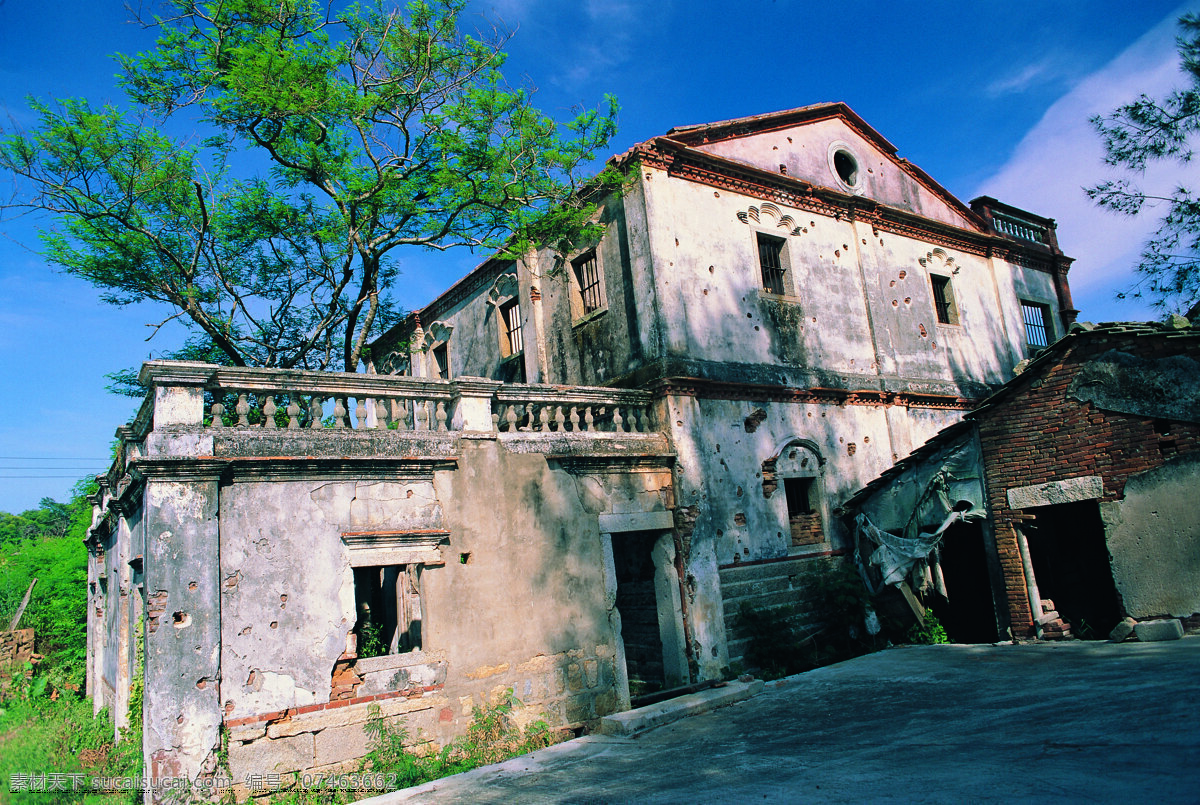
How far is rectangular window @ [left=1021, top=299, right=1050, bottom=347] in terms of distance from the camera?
17.3 meters

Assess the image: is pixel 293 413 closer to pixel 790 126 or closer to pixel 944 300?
pixel 790 126

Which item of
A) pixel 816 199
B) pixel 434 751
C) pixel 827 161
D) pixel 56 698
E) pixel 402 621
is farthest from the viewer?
pixel 827 161

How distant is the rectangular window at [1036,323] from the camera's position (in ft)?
56.7

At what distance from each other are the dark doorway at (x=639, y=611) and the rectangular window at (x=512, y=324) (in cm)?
547

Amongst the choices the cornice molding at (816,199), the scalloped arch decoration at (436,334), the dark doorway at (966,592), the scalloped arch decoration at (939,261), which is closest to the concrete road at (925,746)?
the dark doorway at (966,592)

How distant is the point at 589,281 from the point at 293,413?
6.23 meters

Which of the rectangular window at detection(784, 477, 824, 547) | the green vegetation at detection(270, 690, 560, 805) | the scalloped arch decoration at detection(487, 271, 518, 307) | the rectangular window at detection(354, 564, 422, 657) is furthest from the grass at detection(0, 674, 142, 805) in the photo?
the scalloped arch decoration at detection(487, 271, 518, 307)

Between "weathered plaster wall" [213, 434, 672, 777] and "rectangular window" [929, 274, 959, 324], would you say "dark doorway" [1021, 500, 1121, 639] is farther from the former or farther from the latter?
"weathered plaster wall" [213, 434, 672, 777]

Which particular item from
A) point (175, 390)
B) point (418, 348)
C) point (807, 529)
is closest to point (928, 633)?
point (807, 529)

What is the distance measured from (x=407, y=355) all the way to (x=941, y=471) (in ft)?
46.6

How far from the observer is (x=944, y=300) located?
1566cm

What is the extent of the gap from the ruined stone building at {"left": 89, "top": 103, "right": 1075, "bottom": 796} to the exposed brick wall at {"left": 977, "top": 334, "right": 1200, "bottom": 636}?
103 inches

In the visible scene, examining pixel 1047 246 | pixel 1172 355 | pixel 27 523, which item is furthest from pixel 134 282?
pixel 27 523

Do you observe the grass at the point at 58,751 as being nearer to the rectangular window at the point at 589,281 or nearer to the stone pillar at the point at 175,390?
the stone pillar at the point at 175,390
